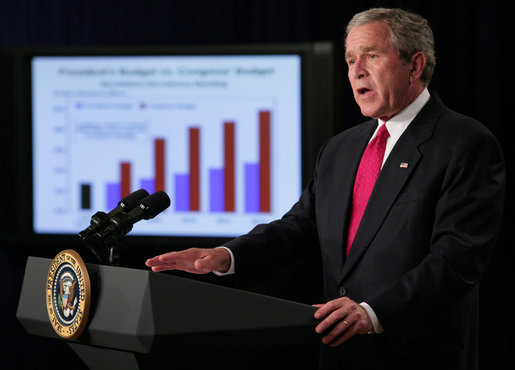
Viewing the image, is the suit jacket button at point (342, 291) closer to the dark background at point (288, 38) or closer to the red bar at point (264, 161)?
the red bar at point (264, 161)

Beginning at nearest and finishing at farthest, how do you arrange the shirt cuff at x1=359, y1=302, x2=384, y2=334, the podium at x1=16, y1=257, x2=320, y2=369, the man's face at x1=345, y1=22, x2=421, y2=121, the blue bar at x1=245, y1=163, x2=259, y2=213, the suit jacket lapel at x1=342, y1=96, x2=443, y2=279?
1. the podium at x1=16, y1=257, x2=320, y2=369
2. the shirt cuff at x1=359, y1=302, x2=384, y2=334
3. the suit jacket lapel at x1=342, y1=96, x2=443, y2=279
4. the man's face at x1=345, y1=22, x2=421, y2=121
5. the blue bar at x1=245, y1=163, x2=259, y2=213

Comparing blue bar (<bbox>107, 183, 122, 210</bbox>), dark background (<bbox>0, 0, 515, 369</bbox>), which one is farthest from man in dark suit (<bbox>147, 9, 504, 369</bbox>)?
blue bar (<bbox>107, 183, 122, 210</bbox>)

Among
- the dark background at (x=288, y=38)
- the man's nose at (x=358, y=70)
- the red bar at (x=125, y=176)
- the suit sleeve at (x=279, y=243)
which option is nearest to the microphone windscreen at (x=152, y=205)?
the suit sleeve at (x=279, y=243)

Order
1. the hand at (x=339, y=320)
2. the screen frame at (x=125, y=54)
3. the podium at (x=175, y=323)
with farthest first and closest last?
the screen frame at (x=125, y=54) < the hand at (x=339, y=320) < the podium at (x=175, y=323)

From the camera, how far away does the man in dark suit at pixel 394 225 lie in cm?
160

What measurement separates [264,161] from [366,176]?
1.82 m

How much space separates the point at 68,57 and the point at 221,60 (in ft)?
2.64

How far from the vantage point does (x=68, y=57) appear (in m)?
3.79

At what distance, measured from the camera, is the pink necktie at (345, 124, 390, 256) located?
Result: 1.88m

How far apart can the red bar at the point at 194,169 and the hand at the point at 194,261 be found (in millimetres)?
2004

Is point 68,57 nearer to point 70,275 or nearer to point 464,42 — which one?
point 464,42

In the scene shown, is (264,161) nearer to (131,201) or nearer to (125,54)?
(125,54)

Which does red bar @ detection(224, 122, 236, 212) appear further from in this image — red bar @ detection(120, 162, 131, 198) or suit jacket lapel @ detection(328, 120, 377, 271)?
suit jacket lapel @ detection(328, 120, 377, 271)

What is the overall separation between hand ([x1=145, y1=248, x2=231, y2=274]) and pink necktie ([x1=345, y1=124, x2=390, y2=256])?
0.33 m
